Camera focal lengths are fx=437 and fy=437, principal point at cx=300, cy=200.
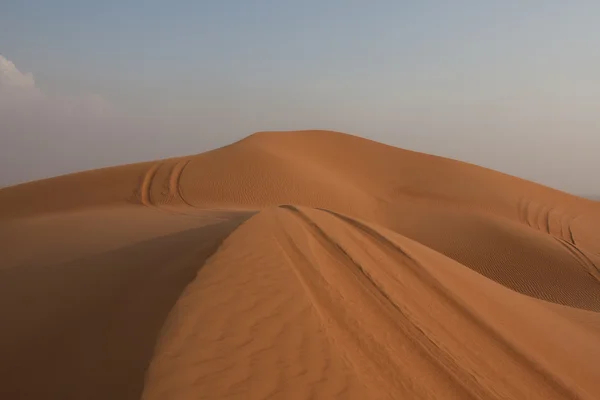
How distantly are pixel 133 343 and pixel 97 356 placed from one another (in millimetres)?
416

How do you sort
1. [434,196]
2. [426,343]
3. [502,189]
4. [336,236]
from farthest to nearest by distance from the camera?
[502,189], [434,196], [336,236], [426,343]

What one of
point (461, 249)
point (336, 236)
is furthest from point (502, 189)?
point (336, 236)

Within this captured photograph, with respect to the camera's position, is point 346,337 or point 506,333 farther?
point 506,333

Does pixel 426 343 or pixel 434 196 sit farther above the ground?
pixel 434 196

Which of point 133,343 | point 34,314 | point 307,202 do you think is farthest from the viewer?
point 307,202

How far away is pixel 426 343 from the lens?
4621mm

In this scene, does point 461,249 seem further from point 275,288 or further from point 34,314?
point 34,314

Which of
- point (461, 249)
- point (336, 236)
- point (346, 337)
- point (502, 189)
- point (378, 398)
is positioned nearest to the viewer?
point (378, 398)

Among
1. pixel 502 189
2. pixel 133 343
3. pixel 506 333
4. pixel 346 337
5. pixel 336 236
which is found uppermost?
pixel 502 189

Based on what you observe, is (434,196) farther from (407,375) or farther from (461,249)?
(407,375)

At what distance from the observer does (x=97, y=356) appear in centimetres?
403

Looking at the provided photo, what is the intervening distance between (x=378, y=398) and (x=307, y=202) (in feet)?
52.0

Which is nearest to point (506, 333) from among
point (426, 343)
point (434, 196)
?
point (426, 343)

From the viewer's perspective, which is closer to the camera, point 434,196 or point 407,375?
point 407,375
